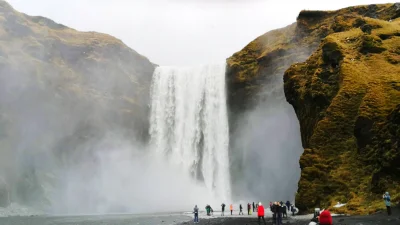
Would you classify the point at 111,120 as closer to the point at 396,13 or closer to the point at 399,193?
the point at 396,13

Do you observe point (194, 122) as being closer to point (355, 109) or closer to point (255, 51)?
point (255, 51)

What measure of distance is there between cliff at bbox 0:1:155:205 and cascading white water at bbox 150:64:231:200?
12.4 ft

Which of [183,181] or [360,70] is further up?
[360,70]

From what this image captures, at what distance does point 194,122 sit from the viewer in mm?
78688

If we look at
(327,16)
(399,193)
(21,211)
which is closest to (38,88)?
(21,211)

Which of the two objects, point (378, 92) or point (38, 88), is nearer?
point (378, 92)

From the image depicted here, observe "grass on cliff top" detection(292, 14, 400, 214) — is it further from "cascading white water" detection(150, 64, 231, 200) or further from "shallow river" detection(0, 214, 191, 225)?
"cascading white water" detection(150, 64, 231, 200)

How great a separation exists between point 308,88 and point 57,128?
50012 mm

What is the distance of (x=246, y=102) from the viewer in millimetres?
75500

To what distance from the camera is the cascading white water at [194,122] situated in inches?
2936

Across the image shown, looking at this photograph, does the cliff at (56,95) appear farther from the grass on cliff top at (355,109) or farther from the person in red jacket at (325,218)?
the person in red jacket at (325,218)

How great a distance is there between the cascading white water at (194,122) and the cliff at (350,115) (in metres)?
28.5

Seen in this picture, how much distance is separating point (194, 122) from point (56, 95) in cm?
2513

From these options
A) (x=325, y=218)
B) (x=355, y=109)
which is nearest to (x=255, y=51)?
(x=355, y=109)
